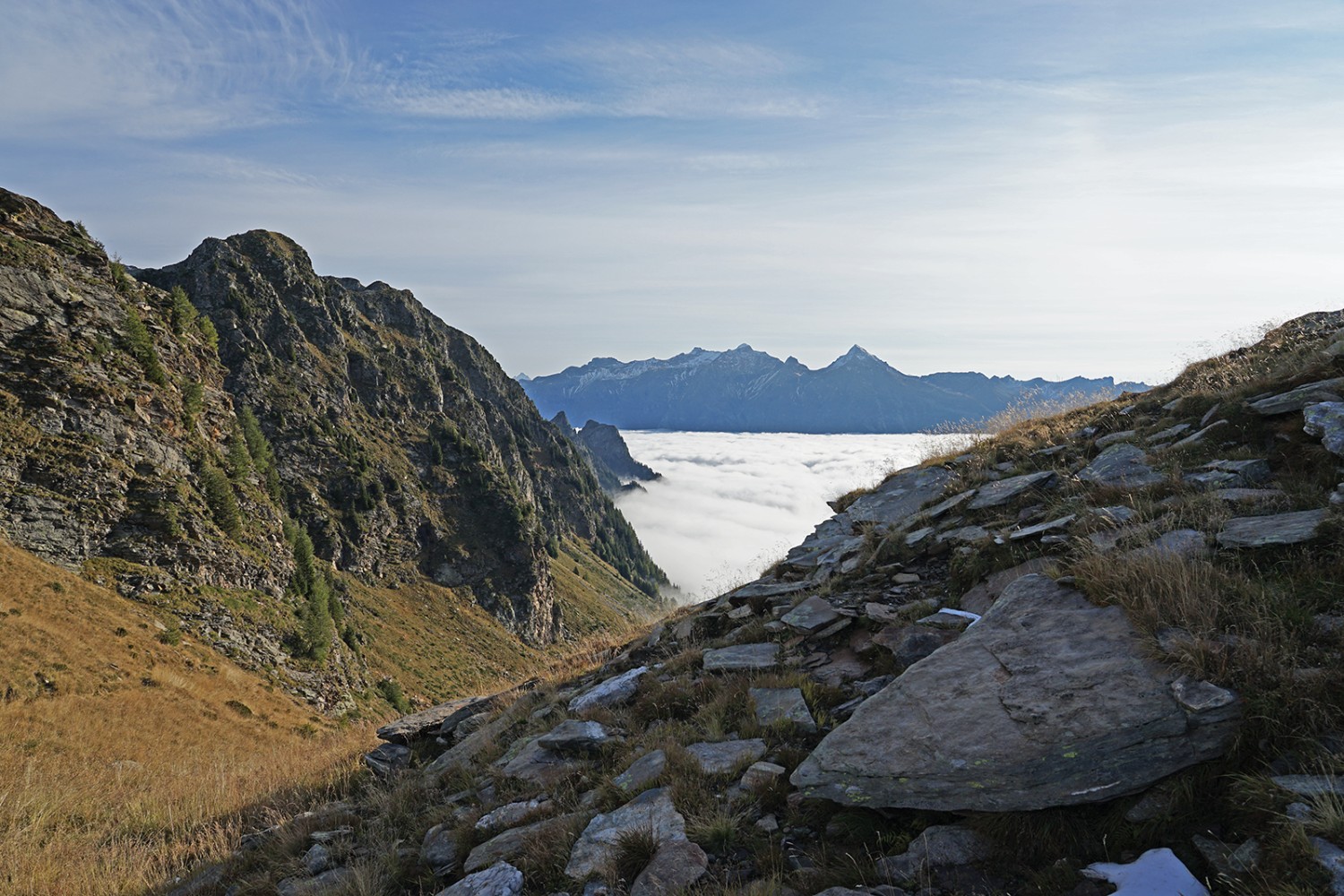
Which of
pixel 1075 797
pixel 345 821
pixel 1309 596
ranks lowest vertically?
pixel 345 821

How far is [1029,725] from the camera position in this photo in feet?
15.5

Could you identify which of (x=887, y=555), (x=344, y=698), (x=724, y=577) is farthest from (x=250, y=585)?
(x=887, y=555)

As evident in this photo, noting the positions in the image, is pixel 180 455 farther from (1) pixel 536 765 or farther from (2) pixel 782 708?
(2) pixel 782 708

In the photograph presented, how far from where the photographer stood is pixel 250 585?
6431 cm

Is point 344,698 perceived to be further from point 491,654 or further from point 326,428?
point 326,428

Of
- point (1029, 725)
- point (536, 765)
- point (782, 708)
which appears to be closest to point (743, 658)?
point (782, 708)

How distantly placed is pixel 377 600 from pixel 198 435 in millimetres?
72388

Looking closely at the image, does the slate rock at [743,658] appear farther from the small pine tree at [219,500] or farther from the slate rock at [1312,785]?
the small pine tree at [219,500]

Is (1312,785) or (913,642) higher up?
(1312,785)

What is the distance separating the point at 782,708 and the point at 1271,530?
16.8ft

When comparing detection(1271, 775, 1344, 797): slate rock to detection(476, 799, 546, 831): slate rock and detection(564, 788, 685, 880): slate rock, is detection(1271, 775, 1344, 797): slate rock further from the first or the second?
detection(476, 799, 546, 831): slate rock

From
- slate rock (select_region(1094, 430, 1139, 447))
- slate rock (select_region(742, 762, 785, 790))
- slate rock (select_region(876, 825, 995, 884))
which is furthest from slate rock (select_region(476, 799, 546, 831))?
slate rock (select_region(1094, 430, 1139, 447))

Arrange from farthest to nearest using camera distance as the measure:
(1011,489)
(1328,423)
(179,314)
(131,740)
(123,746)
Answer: (179,314) < (131,740) < (123,746) < (1011,489) < (1328,423)

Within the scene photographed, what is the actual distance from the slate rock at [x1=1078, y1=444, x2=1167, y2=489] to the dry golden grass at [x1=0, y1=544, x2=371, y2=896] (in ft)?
42.6
